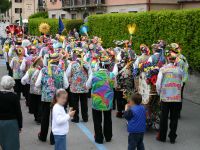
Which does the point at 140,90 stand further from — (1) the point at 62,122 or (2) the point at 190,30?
(2) the point at 190,30

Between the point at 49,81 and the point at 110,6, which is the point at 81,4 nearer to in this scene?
the point at 110,6

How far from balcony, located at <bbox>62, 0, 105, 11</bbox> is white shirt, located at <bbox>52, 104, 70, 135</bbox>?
33312 mm

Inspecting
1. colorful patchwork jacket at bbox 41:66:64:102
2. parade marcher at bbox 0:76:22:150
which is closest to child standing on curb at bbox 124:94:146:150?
parade marcher at bbox 0:76:22:150

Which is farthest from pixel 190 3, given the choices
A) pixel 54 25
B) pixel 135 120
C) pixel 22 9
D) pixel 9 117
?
pixel 22 9

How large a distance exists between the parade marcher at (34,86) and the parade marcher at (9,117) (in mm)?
2843

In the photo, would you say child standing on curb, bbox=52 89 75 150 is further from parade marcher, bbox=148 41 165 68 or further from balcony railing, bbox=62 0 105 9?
balcony railing, bbox=62 0 105 9

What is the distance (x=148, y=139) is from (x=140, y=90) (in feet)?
3.64

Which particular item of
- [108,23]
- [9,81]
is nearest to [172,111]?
[9,81]

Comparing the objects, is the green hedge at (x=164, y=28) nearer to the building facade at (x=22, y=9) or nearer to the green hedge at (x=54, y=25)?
the green hedge at (x=54, y=25)

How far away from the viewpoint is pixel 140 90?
9.54 meters

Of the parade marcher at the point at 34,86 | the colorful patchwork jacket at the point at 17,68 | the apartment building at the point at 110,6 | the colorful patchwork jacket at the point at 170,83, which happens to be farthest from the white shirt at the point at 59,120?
the apartment building at the point at 110,6

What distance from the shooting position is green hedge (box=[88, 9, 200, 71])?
1328 cm

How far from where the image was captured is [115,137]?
9.33 metres

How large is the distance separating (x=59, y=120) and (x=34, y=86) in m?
3.50
